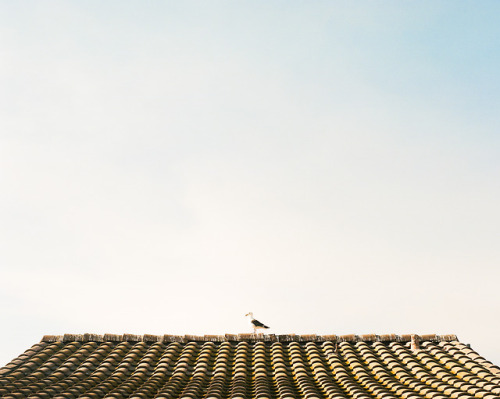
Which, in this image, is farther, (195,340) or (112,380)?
(195,340)

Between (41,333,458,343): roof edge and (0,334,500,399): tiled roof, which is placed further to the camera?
(41,333,458,343): roof edge

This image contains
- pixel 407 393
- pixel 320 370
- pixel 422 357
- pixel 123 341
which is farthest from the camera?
pixel 123 341

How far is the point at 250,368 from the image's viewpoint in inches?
692

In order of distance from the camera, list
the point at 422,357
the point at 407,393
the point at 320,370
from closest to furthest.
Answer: the point at 407,393 < the point at 320,370 < the point at 422,357

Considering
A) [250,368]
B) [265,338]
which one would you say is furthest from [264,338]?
[250,368]

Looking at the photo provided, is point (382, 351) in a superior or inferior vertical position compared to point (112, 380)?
superior

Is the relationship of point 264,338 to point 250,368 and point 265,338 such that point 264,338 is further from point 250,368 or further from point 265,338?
point 250,368

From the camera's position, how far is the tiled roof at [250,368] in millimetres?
14953

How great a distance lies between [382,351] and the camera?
1906 cm

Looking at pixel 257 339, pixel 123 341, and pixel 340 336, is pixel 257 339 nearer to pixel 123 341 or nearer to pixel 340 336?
pixel 340 336

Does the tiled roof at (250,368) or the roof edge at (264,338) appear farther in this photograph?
the roof edge at (264,338)

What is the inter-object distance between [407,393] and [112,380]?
799cm

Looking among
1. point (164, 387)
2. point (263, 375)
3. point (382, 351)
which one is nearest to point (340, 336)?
point (382, 351)

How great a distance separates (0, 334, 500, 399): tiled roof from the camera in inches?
589
